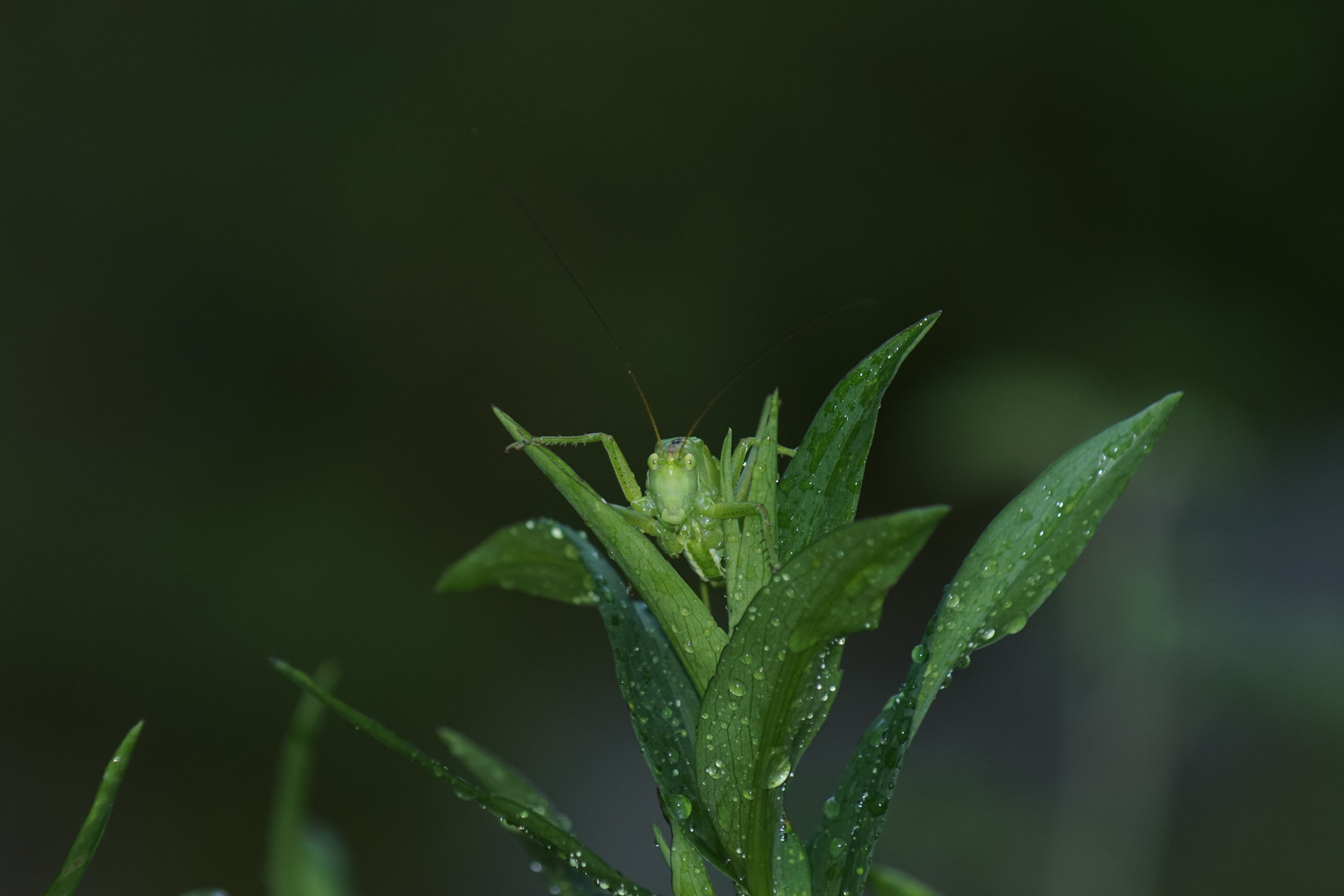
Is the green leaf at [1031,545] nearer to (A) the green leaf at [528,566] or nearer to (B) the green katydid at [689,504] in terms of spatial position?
(A) the green leaf at [528,566]

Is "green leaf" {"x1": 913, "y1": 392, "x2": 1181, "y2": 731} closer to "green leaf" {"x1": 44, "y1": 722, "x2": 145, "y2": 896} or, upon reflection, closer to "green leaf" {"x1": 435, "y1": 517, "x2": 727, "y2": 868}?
"green leaf" {"x1": 435, "y1": 517, "x2": 727, "y2": 868}

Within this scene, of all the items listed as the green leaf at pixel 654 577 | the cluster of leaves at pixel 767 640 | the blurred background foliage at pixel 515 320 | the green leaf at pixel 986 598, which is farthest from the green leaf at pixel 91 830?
the blurred background foliage at pixel 515 320

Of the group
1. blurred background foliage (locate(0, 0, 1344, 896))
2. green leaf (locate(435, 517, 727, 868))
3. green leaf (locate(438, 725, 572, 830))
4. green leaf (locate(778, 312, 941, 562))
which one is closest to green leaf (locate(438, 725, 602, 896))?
green leaf (locate(438, 725, 572, 830))

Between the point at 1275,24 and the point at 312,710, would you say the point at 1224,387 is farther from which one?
the point at 312,710

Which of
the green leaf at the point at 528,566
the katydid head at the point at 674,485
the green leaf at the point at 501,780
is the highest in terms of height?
the green leaf at the point at 528,566

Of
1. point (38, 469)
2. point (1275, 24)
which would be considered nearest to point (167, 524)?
point (38, 469)

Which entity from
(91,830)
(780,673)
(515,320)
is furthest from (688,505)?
(515,320)
